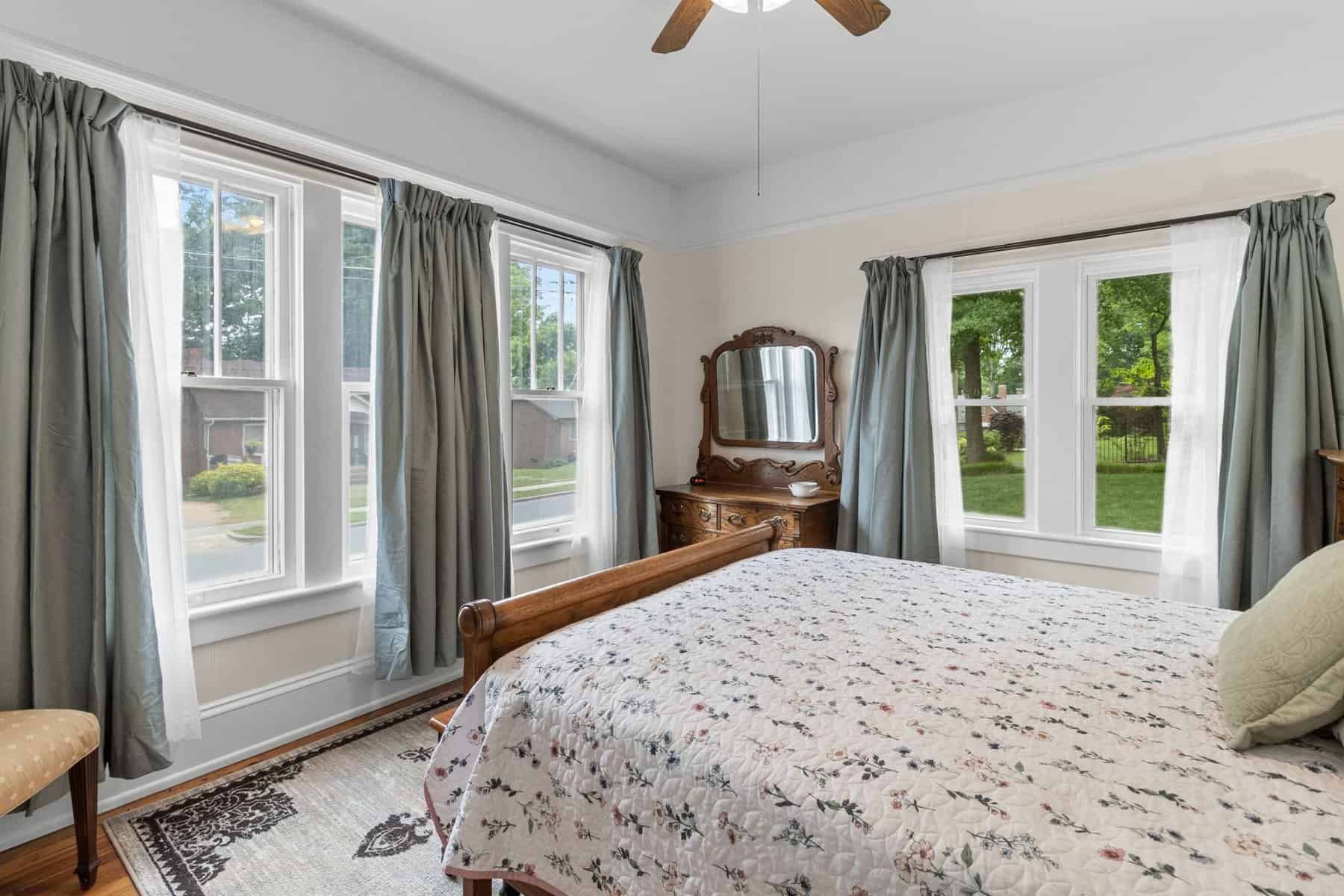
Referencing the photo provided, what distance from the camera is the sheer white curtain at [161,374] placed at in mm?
2139

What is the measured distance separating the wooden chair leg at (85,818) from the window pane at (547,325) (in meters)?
2.36

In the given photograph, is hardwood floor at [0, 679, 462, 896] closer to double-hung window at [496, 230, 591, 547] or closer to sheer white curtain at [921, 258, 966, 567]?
double-hung window at [496, 230, 591, 547]

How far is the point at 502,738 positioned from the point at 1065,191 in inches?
129

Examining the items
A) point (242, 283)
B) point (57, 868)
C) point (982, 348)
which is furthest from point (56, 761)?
point (982, 348)

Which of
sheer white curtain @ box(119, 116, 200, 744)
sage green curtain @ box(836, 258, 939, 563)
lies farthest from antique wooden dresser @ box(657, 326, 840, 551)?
sheer white curtain @ box(119, 116, 200, 744)

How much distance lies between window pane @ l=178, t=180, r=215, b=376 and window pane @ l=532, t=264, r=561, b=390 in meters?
1.54

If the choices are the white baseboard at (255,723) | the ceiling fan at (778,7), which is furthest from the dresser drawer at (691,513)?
the ceiling fan at (778,7)

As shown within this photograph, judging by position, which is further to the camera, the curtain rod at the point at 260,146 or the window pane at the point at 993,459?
the window pane at the point at 993,459

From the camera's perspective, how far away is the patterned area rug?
1.84m

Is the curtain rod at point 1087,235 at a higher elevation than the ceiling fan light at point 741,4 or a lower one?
lower

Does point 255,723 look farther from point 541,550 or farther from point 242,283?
point 242,283

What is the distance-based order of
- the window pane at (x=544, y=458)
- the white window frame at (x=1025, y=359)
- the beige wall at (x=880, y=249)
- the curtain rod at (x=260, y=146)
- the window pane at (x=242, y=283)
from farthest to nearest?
the window pane at (x=544, y=458), the white window frame at (x=1025, y=359), the beige wall at (x=880, y=249), the window pane at (x=242, y=283), the curtain rod at (x=260, y=146)

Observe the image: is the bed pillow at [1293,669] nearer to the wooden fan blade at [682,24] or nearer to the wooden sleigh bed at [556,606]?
the wooden sleigh bed at [556,606]

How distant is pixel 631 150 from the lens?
3.81 metres
